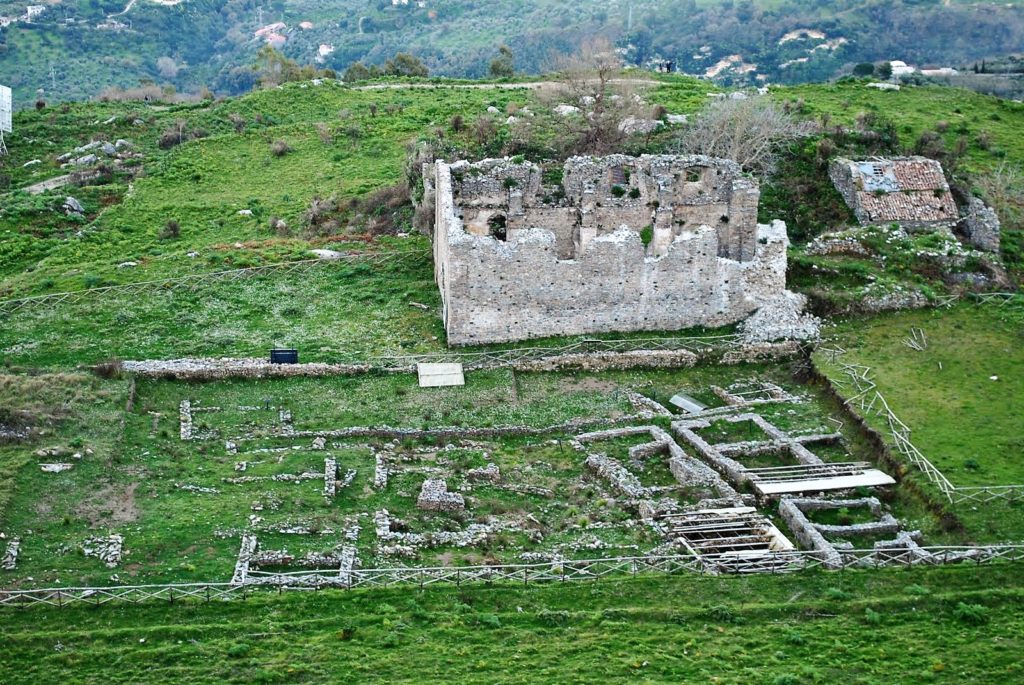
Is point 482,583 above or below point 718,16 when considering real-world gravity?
below

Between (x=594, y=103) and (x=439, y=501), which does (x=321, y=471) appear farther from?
(x=594, y=103)

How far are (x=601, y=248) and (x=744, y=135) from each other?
1762 cm

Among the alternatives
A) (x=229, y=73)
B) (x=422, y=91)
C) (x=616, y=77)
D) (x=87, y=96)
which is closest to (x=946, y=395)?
(x=616, y=77)

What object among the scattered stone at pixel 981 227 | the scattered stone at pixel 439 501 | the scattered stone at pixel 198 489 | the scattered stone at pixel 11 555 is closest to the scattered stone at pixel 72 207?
the scattered stone at pixel 198 489

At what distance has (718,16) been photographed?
14138 centimetres

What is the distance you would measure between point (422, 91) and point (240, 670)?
60.1 metres

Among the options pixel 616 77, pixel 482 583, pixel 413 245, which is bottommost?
pixel 482 583

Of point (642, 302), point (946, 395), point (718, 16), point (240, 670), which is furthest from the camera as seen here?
point (718, 16)

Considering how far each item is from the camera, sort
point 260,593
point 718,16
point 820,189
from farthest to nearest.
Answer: point 718,16
point 820,189
point 260,593

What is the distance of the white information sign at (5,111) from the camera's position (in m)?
75.9

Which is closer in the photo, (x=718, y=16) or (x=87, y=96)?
(x=87, y=96)

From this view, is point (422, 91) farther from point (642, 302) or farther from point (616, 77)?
point (642, 302)

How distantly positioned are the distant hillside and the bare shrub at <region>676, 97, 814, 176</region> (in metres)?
51.3

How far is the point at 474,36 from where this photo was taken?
13800 cm
